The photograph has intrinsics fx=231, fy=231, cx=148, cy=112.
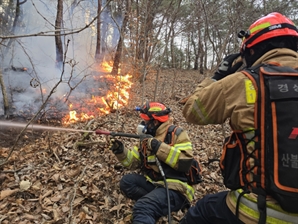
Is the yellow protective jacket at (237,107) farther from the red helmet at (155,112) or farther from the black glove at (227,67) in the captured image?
the red helmet at (155,112)

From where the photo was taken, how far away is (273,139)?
1.76m

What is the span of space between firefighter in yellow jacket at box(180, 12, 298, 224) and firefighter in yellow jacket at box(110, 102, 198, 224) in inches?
44.6

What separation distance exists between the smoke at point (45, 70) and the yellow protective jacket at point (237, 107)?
1830 millimetres

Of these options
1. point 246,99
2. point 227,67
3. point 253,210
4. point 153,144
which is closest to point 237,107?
point 246,99

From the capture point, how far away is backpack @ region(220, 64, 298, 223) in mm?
1708

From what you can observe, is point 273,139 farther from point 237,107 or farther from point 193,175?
point 193,175

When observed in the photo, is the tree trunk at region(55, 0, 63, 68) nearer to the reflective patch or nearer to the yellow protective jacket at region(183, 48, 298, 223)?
the yellow protective jacket at region(183, 48, 298, 223)

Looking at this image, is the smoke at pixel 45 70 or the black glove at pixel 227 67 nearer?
the black glove at pixel 227 67

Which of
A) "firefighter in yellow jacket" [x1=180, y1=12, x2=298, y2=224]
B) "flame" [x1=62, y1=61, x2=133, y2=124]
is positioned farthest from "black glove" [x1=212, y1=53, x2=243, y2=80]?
"flame" [x1=62, y1=61, x2=133, y2=124]

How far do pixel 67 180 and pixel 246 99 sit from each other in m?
3.99

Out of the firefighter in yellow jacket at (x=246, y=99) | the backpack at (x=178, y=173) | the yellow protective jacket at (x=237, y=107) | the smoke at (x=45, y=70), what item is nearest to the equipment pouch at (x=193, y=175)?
the backpack at (x=178, y=173)

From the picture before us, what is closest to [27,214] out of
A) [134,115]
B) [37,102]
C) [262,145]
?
[262,145]

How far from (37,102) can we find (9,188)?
24.3 ft

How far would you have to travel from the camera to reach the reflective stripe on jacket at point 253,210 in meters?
1.83
